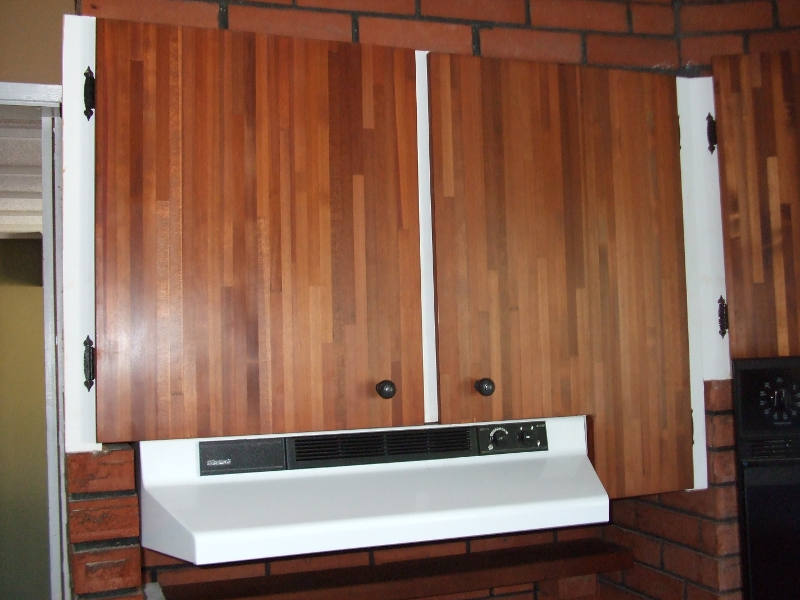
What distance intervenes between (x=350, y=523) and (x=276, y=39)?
0.83 meters

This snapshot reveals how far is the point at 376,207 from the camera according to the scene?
1.29m

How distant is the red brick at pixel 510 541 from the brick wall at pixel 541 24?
1.14 metres

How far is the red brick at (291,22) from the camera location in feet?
4.61

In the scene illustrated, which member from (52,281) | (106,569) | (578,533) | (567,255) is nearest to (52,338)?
(52,281)

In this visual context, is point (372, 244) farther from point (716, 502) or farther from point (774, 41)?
point (774, 41)

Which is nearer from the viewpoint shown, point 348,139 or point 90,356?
point 90,356

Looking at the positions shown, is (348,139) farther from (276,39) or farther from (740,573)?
(740,573)

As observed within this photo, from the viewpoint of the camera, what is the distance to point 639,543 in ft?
5.58

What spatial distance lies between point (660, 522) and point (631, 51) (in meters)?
1.09

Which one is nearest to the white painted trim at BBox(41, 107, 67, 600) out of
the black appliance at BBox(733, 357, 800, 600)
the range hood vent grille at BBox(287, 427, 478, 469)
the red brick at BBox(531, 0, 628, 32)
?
the range hood vent grille at BBox(287, 427, 478, 469)

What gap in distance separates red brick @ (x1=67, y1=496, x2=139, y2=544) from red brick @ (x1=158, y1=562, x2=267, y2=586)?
1.32 feet

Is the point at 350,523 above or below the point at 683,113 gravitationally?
below

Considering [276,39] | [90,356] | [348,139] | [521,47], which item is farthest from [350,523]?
[521,47]

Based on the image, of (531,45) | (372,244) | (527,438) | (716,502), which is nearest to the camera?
(372,244)
